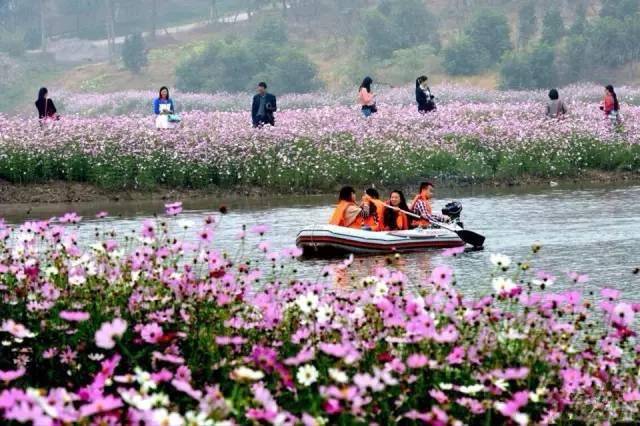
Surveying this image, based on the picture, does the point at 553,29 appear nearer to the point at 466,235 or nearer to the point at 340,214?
the point at 466,235

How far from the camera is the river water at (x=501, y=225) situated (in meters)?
15.2

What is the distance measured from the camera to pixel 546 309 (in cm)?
732

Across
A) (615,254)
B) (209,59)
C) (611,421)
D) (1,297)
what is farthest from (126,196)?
(209,59)

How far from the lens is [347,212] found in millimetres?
17875

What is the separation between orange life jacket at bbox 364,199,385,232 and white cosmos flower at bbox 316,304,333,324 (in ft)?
35.1

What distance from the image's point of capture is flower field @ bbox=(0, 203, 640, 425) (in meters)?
6.61

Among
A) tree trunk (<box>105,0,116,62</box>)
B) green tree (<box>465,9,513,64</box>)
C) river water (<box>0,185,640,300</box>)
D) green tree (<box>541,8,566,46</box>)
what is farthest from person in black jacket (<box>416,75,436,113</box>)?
tree trunk (<box>105,0,116,62</box>)

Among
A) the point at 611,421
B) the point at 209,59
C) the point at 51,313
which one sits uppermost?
the point at 209,59

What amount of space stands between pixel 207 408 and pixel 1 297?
4013 mm

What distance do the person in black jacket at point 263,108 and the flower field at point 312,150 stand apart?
26 centimetres

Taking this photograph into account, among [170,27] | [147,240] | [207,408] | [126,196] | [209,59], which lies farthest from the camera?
[170,27]

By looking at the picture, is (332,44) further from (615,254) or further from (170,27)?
(615,254)

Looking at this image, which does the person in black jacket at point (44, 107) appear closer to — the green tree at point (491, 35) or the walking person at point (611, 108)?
the walking person at point (611, 108)

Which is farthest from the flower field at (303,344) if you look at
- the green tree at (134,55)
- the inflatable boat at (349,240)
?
the green tree at (134,55)
